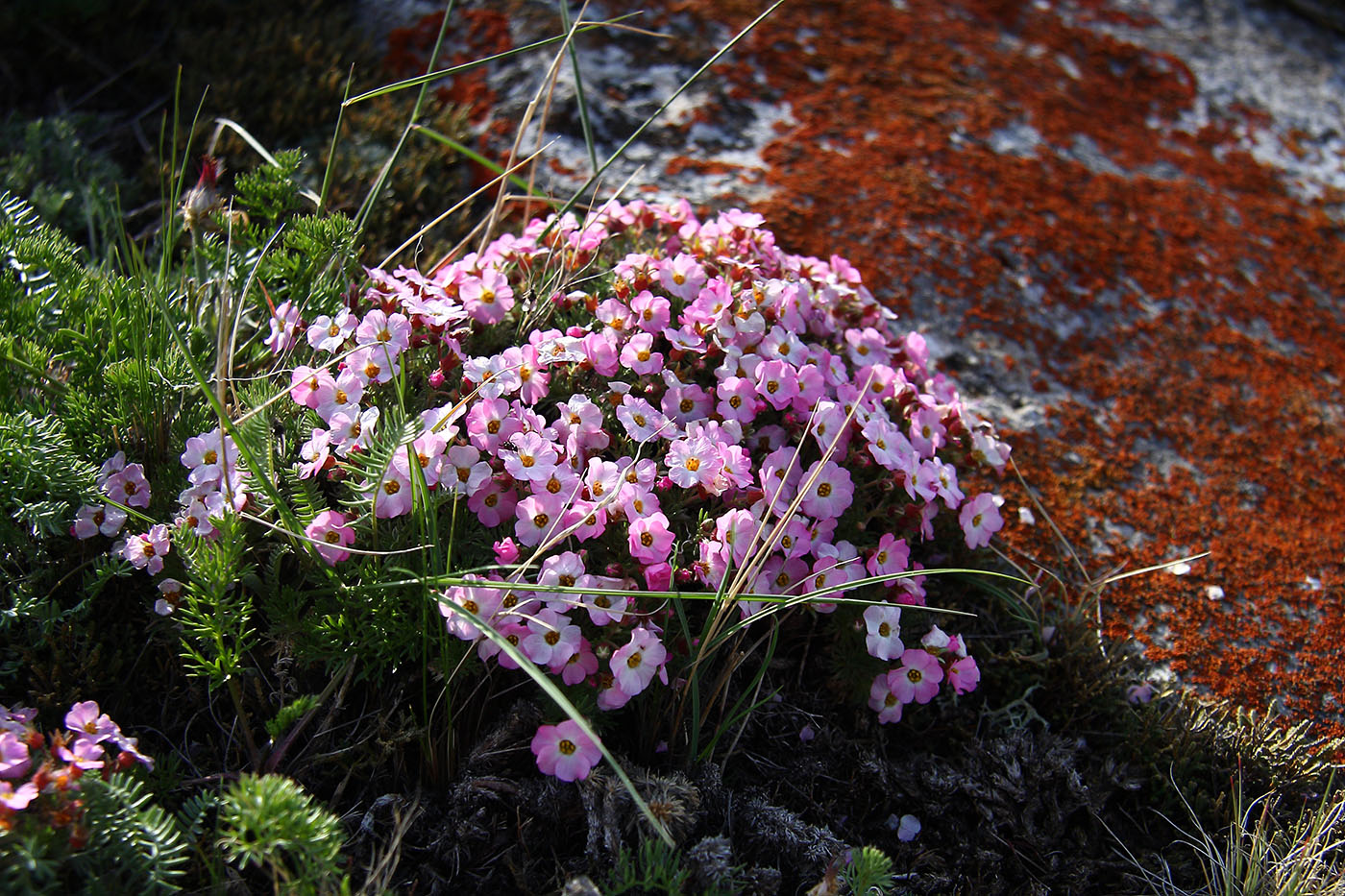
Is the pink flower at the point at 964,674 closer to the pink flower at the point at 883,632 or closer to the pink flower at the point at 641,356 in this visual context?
the pink flower at the point at 883,632

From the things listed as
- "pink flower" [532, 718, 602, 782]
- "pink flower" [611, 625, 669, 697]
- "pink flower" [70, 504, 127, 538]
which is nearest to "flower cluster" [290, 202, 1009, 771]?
"pink flower" [611, 625, 669, 697]

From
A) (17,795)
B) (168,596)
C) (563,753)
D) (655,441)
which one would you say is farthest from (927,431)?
(17,795)

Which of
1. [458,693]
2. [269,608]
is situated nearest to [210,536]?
[269,608]

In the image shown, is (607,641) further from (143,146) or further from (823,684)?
(143,146)

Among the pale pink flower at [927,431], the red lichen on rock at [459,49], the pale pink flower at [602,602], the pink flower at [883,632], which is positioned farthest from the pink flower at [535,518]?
the red lichen on rock at [459,49]

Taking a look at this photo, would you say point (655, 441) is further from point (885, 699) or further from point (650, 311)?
point (885, 699)

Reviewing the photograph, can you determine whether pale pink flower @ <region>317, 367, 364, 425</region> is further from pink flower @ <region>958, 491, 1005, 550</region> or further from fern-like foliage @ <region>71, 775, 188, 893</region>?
pink flower @ <region>958, 491, 1005, 550</region>
